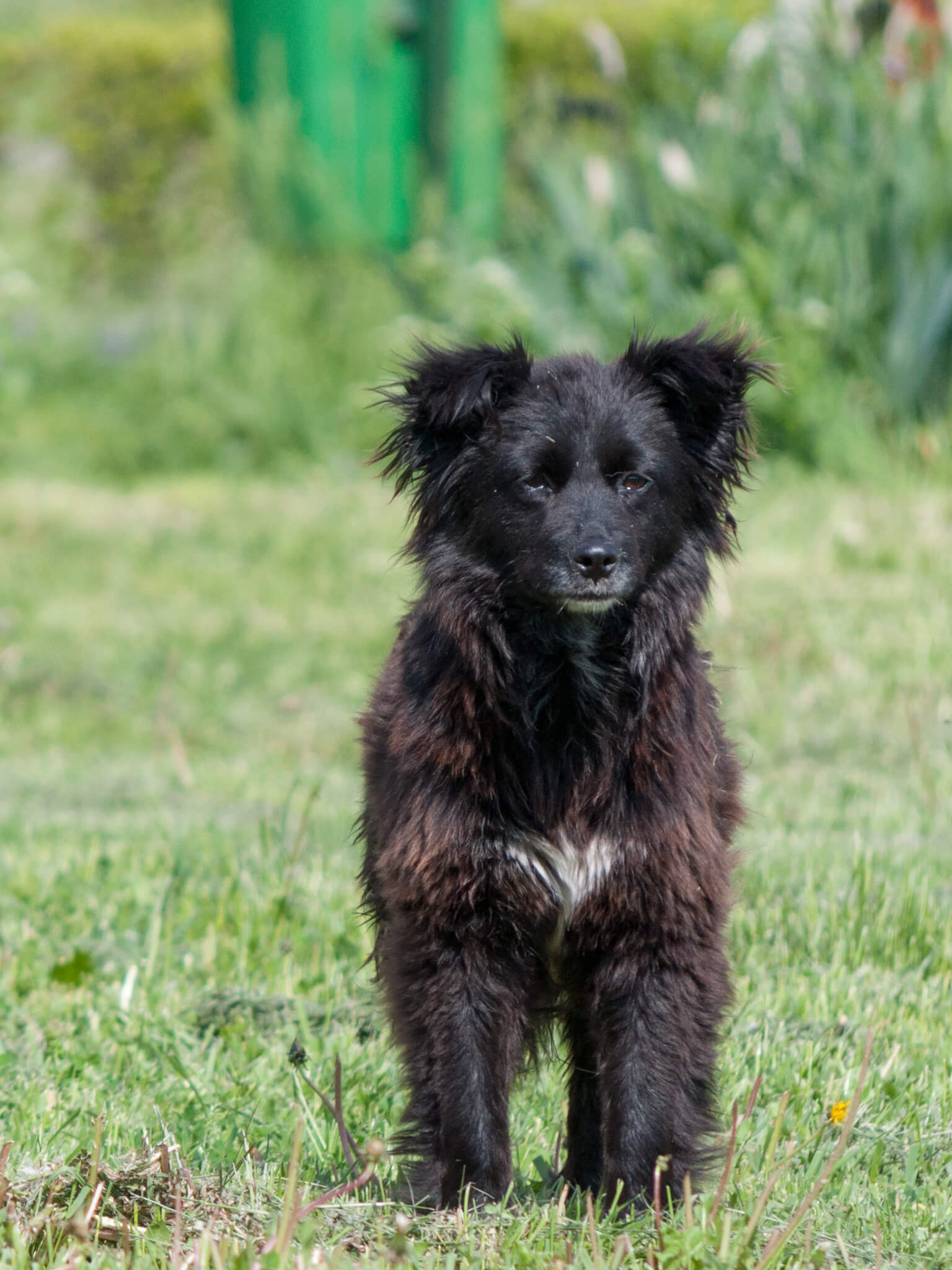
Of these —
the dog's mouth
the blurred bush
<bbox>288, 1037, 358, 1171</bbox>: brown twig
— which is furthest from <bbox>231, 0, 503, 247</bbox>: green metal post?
the dog's mouth

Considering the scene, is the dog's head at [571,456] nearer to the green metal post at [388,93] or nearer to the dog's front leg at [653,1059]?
the dog's front leg at [653,1059]

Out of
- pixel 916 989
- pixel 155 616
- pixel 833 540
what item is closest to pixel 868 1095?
pixel 916 989

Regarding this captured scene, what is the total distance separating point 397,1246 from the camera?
94.5 inches

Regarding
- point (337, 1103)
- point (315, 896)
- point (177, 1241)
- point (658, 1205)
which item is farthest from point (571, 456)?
point (315, 896)

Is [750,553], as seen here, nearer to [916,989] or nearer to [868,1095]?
[916,989]

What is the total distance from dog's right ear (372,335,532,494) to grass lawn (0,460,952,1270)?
1.22 m

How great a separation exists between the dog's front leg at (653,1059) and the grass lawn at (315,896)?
0.47 feet

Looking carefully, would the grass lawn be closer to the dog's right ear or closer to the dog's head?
the dog's head

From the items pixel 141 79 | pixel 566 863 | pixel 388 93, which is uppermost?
pixel 141 79

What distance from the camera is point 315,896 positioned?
4855mm

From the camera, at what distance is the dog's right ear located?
10.7ft

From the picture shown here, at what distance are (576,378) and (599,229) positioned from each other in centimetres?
754

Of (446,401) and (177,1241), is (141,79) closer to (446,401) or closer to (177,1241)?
(446,401)

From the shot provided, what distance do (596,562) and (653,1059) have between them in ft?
2.91
